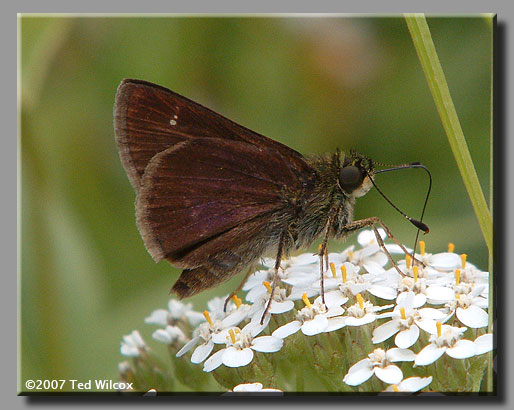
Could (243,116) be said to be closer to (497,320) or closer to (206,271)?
(206,271)

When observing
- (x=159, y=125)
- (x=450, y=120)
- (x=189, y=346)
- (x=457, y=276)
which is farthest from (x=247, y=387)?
(x=450, y=120)

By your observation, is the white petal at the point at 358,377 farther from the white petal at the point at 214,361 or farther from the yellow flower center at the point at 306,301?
the white petal at the point at 214,361

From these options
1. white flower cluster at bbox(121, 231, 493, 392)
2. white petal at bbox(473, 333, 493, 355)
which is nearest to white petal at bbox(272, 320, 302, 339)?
white flower cluster at bbox(121, 231, 493, 392)

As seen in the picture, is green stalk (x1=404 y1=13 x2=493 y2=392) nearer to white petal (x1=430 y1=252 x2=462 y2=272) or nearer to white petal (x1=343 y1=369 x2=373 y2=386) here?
white petal (x1=430 y1=252 x2=462 y2=272)

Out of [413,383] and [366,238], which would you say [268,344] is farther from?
[366,238]

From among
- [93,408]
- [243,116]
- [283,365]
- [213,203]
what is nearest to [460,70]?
[243,116]

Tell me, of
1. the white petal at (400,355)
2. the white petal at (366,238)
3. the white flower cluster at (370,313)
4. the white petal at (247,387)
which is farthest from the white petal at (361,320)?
the white petal at (366,238)
